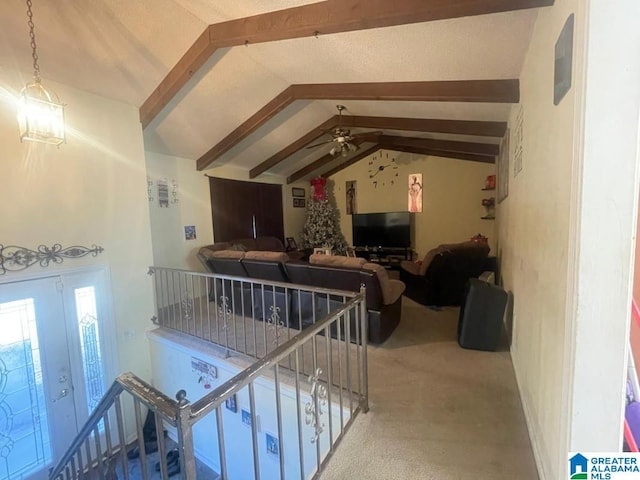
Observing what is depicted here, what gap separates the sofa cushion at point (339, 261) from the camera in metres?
3.17

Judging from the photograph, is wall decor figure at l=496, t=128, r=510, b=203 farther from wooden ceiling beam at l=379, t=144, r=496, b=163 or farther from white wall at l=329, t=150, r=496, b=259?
white wall at l=329, t=150, r=496, b=259

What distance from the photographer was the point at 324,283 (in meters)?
3.36

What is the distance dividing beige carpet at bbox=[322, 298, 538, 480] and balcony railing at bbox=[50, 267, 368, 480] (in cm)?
18

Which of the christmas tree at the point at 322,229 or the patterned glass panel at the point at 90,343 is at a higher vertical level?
the christmas tree at the point at 322,229

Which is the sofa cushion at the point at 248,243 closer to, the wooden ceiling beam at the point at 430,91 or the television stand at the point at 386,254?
the television stand at the point at 386,254

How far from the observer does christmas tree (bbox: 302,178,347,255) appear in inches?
301

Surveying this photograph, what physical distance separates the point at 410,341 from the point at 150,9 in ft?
13.2

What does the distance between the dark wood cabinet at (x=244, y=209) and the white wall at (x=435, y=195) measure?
Answer: 2261mm

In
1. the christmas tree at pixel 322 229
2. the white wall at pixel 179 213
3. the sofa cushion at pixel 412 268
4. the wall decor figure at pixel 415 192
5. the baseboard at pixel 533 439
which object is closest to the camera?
the baseboard at pixel 533 439

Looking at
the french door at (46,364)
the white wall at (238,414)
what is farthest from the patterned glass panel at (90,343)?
the white wall at (238,414)

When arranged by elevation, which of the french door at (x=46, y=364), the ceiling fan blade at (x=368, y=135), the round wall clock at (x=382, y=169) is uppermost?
the ceiling fan blade at (x=368, y=135)

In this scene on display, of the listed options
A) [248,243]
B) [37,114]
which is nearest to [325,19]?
[37,114]

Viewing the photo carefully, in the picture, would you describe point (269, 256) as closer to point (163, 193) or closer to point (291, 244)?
point (163, 193)

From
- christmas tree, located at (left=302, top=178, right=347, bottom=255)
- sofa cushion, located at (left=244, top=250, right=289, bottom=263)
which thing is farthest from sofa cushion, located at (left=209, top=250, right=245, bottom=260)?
christmas tree, located at (left=302, top=178, right=347, bottom=255)
